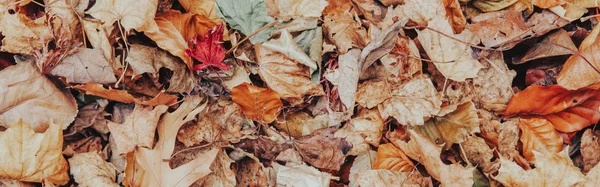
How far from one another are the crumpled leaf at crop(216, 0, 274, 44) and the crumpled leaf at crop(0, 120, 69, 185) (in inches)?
21.1

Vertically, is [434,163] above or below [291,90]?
below

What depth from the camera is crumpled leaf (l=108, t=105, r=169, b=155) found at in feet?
4.58

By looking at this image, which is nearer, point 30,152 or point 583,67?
point 30,152

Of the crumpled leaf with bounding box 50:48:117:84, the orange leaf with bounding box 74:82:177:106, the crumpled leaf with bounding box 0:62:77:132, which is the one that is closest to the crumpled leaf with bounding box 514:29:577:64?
the orange leaf with bounding box 74:82:177:106

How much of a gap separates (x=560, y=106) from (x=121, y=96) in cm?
120

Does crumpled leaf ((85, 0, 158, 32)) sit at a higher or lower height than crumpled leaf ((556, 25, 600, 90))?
higher

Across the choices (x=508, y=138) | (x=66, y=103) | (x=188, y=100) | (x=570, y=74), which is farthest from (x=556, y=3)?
(x=66, y=103)

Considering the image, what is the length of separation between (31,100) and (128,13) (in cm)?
35

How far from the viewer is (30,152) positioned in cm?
132

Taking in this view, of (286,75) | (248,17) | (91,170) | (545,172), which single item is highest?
(248,17)

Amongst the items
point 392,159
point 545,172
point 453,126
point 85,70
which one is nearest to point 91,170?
point 85,70

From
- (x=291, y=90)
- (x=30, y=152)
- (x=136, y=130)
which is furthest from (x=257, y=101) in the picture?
(x=30, y=152)

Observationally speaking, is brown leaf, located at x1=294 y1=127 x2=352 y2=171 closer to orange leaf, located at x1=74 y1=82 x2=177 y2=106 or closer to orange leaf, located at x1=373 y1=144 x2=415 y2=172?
orange leaf, located at x1=373 y1=144 x2=415 y2=172

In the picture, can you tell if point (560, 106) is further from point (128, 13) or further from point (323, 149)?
point (128, 13)
